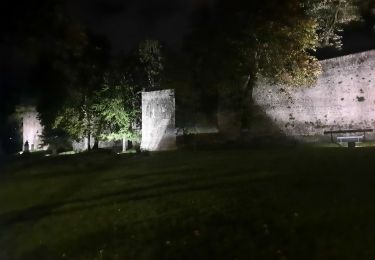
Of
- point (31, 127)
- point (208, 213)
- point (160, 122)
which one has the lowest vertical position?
point (208, 213)

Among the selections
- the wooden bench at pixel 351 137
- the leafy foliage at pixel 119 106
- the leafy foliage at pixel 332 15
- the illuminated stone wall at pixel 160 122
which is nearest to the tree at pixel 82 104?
the leafy foliage at pixel 119 106

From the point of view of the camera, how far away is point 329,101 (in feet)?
77.2

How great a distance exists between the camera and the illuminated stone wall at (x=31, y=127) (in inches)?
1780

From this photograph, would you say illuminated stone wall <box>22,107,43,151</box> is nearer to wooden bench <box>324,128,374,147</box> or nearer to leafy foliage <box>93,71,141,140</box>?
leafy foliage <box>93,71,141,140</box>

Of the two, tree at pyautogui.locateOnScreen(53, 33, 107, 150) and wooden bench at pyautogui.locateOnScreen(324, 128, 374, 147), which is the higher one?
tree at pyautogui.locateOnScreen(53, 33, 107, 150)

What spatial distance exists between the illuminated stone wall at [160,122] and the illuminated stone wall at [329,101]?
520 cm

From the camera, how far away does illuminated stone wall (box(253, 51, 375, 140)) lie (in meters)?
22.2

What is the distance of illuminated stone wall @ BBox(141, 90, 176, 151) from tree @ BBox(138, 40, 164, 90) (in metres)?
5.05

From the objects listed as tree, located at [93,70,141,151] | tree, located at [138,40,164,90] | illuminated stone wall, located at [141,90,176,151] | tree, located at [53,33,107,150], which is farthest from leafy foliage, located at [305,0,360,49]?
tree, located at [53,33,107,150]

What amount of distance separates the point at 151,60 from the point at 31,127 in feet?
68.9

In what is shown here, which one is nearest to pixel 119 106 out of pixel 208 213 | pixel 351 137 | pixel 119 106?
pixel 119 106

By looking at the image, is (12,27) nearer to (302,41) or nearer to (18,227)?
(18,227)

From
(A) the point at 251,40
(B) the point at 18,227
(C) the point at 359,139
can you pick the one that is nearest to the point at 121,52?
(A) the point at 251,40

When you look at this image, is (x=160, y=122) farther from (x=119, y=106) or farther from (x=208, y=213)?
(x=208, y=213)
